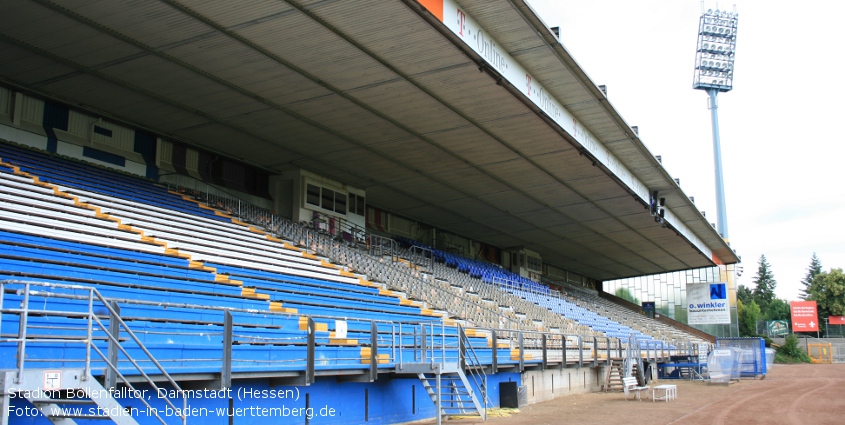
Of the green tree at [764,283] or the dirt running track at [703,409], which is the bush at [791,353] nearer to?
the dirt running track at [703,409]

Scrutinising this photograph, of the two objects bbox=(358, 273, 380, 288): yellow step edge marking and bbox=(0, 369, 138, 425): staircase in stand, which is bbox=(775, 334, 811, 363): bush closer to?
bbox=(358, 273, 380, 288): yellow step edge marking

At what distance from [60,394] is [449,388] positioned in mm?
8739

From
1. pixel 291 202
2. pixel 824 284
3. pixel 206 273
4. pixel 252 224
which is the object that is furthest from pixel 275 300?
pixel 824 284

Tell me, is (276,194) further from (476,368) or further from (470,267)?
(476,368)

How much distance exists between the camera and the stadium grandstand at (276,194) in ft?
32.0

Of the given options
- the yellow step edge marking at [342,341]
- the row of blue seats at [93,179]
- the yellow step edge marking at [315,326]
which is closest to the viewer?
the yellow step edge marking at [315,326]

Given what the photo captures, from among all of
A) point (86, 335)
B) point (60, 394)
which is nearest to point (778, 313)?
point (86, 335)

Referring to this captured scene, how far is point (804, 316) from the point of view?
64188 mm

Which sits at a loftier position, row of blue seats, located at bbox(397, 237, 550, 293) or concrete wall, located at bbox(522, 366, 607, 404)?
row of blue seats, located at bbox(397, 237, 550, 293)

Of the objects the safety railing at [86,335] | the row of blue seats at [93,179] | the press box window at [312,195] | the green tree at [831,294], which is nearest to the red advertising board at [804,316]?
the green tree at [831,294]

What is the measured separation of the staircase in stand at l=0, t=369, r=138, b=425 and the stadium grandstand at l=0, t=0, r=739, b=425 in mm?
25

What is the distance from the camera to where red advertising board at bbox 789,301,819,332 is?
2514 inches

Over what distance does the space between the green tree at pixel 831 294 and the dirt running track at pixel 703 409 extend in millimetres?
56214

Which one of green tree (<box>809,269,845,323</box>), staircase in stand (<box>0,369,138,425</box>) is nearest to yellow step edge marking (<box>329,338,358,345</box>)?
staircase in stand (<box>0,369,138,425</box>)
